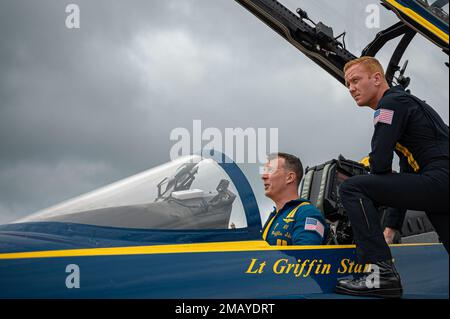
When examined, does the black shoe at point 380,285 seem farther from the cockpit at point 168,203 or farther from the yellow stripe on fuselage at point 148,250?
the cockpit at point 168,203

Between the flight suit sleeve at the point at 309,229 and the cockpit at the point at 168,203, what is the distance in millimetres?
323

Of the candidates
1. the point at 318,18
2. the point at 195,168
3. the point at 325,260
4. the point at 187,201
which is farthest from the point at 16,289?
the point at 318,18

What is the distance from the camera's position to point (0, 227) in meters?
2.42

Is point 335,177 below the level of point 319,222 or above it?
above

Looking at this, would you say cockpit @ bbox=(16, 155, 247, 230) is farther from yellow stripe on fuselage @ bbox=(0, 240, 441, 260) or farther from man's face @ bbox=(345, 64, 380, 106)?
man's face @ bbox=(345, 64, 380, 106)

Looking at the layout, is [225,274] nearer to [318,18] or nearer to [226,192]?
[226,192]

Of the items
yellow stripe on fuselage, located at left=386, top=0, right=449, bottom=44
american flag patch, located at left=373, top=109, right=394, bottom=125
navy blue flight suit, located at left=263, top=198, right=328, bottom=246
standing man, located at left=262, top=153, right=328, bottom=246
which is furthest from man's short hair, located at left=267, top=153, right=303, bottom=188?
yellow stripe on fuselage, located at left=386, top=0, right=449, bottom=44

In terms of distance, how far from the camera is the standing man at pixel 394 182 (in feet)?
7.18

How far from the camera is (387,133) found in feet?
7.39

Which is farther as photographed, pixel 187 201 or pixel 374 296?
pixel 187 201

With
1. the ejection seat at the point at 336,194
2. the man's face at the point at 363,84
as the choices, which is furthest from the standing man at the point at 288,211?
the man's face at the point at 363,84

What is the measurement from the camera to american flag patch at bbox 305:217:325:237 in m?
2.49
